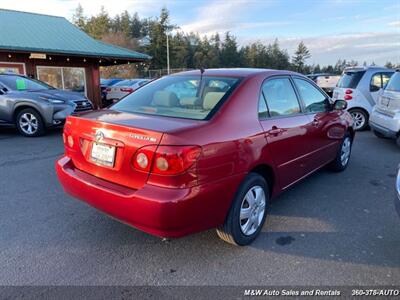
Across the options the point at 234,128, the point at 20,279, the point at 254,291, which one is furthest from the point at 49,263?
the point at 234,128

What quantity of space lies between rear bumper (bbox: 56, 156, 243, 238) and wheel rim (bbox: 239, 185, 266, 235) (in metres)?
0.29

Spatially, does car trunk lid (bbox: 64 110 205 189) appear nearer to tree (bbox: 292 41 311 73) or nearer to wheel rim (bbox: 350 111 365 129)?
wheel rim (bbox: 350 111 365 129)

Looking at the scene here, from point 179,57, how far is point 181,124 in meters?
63.4

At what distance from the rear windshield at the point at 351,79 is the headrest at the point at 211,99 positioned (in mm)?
7265

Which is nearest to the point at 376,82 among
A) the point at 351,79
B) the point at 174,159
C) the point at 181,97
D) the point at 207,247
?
the point at 351,79

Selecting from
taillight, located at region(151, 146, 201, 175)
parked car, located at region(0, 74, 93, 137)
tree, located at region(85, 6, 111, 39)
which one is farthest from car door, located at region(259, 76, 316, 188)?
tree, located at region(85, 6, 111, 39)

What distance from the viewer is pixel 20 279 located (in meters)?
2.54

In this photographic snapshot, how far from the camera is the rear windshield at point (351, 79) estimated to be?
896 cm

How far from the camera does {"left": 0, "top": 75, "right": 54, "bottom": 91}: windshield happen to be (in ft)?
27.6

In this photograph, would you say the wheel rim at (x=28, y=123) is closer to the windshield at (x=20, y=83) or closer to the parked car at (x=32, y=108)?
the parked car at (x=32, y=108)

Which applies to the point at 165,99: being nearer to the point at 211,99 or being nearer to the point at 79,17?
the point at 211,99

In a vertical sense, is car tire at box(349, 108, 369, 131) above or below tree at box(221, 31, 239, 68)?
below

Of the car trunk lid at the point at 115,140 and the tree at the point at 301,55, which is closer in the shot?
the car trunk lid at the point at 115,140

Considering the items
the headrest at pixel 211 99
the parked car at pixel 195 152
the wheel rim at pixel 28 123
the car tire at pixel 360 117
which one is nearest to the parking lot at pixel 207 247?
the parked car at pixel 195 152
